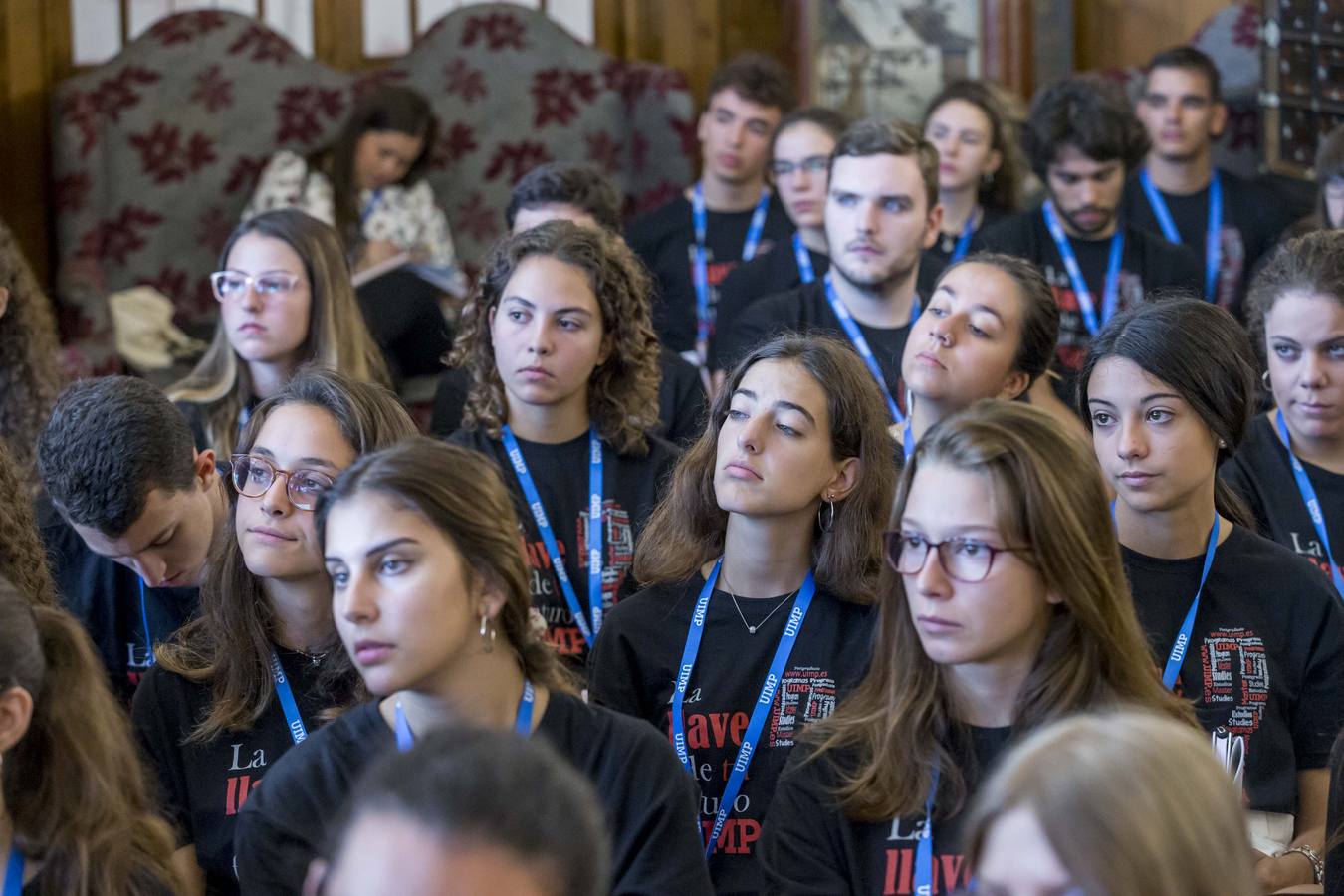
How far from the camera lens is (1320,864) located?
7.96 ft

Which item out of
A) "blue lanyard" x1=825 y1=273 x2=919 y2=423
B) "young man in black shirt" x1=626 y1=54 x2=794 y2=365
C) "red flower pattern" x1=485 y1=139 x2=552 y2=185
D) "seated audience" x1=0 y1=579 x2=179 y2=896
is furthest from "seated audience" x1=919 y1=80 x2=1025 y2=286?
"seated audience" x1=0 y1=579 x2=179 y2=896

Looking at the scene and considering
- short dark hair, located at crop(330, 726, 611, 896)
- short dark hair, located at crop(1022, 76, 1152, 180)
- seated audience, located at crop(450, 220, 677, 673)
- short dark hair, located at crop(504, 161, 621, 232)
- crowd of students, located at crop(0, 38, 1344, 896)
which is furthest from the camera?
short dark hair, located at crop(1022, 76, 1152, 180)

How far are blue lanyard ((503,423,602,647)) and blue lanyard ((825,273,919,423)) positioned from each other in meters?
0.80

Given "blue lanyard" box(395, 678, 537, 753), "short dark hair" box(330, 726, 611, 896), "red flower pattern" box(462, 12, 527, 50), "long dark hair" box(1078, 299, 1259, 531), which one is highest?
"red flower pattern" box(462, 12, 527, 50)

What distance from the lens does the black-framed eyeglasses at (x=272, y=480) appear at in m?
2.52

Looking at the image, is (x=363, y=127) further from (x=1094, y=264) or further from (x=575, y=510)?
(x=575, y=510)

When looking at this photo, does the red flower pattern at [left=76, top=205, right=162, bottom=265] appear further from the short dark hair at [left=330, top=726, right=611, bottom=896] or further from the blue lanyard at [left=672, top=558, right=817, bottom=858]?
the short dark hair at [left=330, top=726, right=611, bottom=896]

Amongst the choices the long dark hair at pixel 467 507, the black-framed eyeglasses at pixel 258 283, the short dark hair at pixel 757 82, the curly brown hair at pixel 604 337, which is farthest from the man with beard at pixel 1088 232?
the long dark hair at pixel 467 507

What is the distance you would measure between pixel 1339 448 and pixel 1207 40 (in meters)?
3.25

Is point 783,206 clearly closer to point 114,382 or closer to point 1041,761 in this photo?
point 114,382

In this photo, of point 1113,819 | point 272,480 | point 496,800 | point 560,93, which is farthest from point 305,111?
point 1113,819

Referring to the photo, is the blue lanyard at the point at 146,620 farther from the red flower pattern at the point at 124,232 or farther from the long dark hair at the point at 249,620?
the red flower pattern at the point at 124,232

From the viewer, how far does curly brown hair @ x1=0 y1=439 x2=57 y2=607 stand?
2.57 m

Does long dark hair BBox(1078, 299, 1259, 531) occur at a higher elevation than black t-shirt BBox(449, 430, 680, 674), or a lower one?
higher
